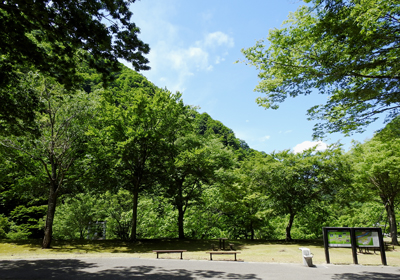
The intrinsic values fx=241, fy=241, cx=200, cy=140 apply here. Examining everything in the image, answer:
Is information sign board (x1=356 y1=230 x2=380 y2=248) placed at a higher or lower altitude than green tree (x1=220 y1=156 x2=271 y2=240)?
lower

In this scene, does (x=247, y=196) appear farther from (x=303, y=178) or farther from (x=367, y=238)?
(x=367, y=238)

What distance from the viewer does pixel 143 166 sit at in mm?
17297

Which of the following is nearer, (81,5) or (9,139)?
(81,5)

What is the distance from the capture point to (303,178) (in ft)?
62.1

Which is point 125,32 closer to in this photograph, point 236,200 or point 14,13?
point 14,13

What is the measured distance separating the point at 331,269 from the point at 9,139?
17390mm

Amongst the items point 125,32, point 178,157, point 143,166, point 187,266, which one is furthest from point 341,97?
point 143,166

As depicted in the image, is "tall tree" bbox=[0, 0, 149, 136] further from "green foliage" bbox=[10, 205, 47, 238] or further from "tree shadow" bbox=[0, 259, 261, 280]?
"green foliage" bbox=[10, 205, 47, 238]

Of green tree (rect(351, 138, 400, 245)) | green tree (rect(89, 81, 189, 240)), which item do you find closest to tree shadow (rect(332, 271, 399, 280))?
green tree (rect(351, 138, 400, 245))

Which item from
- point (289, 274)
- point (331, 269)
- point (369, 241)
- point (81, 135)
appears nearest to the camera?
point (289, 274)

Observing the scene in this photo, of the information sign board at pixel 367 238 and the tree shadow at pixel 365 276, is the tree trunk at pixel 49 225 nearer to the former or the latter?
the tree shadow at pixel 365 276

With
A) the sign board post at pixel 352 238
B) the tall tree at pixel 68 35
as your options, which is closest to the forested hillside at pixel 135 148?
the tall tree at pixel 68 35

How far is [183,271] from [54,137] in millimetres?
11311

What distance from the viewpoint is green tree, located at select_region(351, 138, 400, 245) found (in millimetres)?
17061
